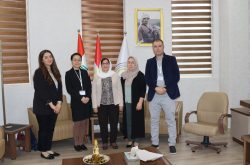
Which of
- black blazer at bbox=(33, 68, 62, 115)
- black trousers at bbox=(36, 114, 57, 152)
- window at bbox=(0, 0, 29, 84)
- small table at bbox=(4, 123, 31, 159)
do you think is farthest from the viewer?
window at bbox=(0, 0, 29, 84)

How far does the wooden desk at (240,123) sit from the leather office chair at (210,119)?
0.36m

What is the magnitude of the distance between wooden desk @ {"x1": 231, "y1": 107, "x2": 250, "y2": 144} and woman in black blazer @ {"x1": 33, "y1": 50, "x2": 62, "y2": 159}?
9.30 feet

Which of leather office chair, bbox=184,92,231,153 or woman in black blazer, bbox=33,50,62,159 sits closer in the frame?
woman in black blazer, bbox=33,50,62,159

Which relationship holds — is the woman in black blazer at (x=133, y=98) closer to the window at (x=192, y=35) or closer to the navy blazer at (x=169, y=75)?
the navy blazer at (x=169, y=75)

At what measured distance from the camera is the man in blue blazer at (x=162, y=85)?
4445mm

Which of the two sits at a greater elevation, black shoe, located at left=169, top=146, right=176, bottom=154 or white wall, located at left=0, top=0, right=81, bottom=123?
white wall, located at left=0, top=0, right=81, bottom=123

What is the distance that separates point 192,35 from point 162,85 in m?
2.25

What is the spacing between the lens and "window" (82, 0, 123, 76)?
5977mm

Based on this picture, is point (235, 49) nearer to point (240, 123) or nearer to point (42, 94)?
point (240, 123)

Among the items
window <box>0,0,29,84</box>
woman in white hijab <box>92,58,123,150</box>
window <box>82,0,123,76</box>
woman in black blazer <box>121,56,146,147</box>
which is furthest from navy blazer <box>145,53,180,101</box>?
window <box>0,0,29,84</box>

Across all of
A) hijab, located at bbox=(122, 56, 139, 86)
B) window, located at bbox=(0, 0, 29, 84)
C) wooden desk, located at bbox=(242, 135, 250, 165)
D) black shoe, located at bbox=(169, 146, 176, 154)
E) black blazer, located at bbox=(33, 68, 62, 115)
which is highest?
window, located at bbox=(0, 0, 29, 84)

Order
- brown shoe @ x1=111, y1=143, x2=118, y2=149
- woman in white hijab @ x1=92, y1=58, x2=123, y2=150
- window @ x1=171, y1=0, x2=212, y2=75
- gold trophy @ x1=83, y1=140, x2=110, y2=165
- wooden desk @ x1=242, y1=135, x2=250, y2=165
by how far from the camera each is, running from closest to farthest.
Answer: gold trophy @ x1=83, y1=140, x2=110, y2=165
wooden desk @ x1=242, y1=135, x2=250, y2=165
woman in white hijab @ x1=92, y1=58, x2=123, y2=150
brown shoe @ x1=111, y1=143, x2=118, y2=149
window @ x1=171, y1=0, x2=212, y2=75

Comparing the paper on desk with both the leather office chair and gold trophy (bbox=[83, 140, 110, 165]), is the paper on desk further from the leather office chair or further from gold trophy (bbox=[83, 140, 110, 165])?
the leather office chair

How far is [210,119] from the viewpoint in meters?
4.84
